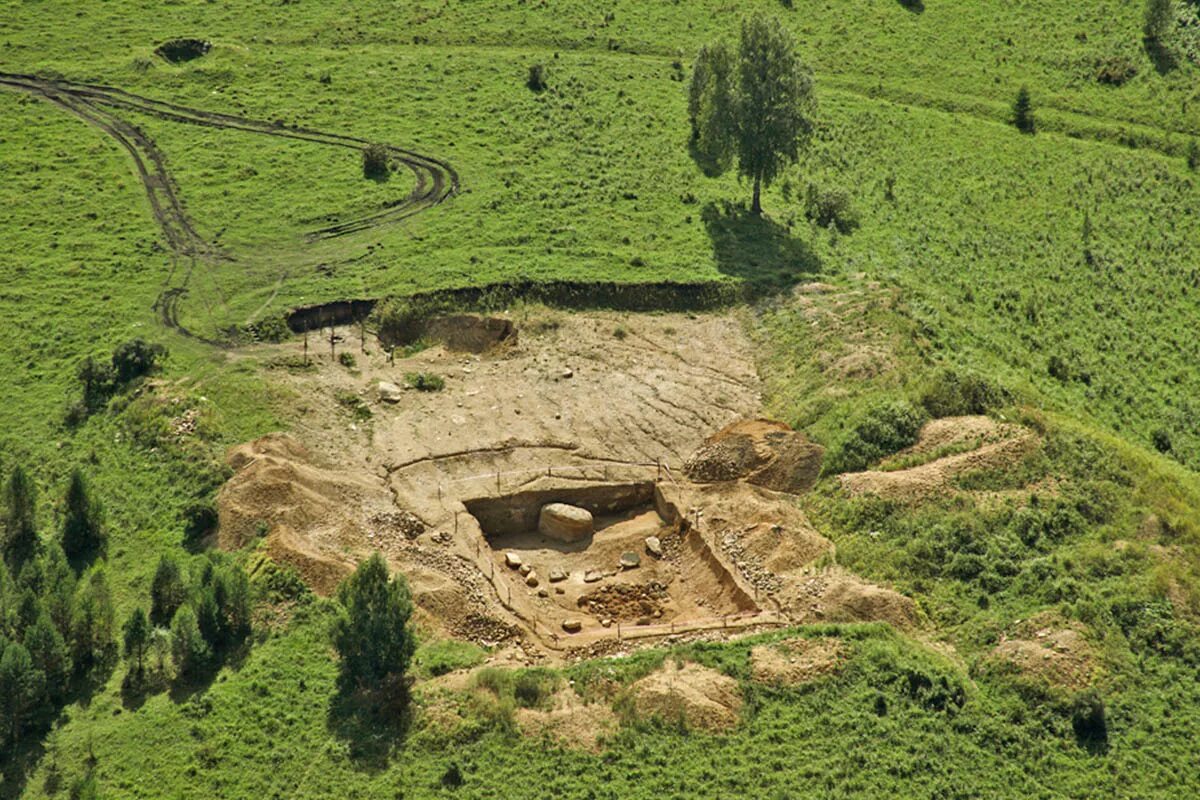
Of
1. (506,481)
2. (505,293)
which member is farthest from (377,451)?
(505,293)

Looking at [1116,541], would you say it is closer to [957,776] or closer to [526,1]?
[957,776]

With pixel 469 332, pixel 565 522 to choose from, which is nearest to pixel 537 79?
pixel 469 332

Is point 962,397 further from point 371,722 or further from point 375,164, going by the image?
point 375,164

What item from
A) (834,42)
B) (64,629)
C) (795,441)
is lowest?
(64,629)

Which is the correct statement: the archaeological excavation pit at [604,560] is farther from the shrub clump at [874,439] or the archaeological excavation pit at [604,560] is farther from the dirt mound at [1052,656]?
the dirt mound at [1052,656]

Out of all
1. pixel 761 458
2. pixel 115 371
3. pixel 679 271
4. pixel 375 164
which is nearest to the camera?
pixel 761 458

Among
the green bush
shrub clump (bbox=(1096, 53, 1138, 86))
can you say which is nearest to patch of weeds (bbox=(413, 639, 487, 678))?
the green bush
